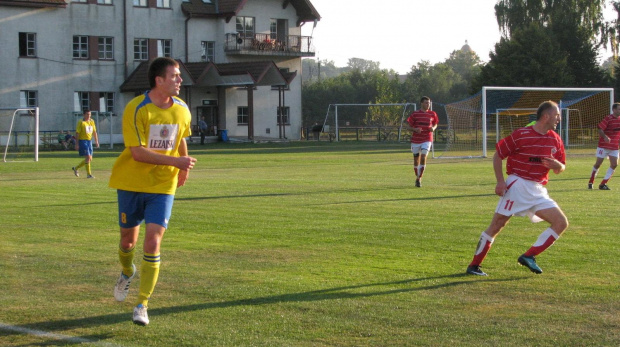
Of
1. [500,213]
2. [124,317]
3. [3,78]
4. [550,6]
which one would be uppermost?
[550,6]

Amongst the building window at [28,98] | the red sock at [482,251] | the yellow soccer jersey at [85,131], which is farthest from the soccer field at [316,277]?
the building window at [28,98]

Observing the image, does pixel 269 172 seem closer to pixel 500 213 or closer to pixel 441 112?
pixel 500 213

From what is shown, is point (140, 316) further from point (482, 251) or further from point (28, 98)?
point (28, 98)

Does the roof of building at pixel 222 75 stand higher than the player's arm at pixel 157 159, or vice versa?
the roof of building at pixel 222 75

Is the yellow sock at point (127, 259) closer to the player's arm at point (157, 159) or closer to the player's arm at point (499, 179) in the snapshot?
the player's arm at point (157, 159)

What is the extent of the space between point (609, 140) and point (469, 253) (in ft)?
33.3

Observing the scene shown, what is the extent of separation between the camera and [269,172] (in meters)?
26.1

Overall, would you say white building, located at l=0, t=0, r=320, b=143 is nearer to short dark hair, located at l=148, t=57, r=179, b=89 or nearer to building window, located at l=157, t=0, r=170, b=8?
building window, located at l=157, t=0, r=170, b=8

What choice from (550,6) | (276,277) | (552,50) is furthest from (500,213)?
(550,6)

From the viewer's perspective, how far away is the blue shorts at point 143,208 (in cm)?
677

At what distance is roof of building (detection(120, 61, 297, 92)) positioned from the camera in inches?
2140

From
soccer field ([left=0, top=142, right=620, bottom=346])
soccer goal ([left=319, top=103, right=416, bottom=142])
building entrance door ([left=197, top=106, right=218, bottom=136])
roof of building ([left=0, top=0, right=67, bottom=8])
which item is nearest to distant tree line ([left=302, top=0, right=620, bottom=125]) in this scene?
soccer goal ([left=319, top=103, right=416, bottom=142])

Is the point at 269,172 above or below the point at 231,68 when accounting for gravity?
below

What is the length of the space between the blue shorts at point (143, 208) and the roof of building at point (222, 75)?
4747 cm
